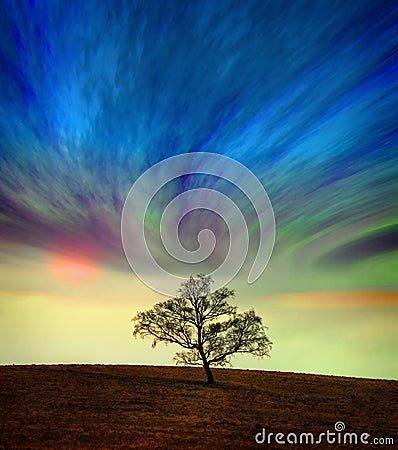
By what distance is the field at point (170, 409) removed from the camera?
72.5 ft

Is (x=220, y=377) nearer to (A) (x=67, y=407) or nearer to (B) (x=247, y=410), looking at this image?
(B) (x=247, y=410)

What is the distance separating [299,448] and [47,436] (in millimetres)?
13290

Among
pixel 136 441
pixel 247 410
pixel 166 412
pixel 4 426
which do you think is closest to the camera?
pixel 136 441

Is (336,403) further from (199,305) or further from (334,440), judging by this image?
(199,305)

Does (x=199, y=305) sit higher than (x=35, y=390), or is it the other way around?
(x=199, y=305)

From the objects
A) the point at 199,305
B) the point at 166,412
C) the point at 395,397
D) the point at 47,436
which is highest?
→ the point at 199,305

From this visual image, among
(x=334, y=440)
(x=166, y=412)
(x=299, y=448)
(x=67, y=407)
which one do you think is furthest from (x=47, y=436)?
(x=334, y=440)

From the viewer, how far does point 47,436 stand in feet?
71.1

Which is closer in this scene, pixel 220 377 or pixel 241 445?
pixel 241 445

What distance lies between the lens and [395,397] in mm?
39938

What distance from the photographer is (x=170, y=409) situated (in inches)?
1157

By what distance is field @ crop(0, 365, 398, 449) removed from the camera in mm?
22109

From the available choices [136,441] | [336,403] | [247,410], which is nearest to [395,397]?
[336,403]

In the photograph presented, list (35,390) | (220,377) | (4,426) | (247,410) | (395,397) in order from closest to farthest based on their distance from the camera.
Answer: (4,426), (247,410), (35,390), (395,397), (220,377)
